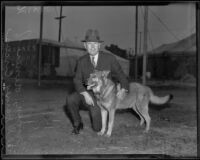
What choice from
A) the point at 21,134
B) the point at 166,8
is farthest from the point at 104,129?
the point at 166,8

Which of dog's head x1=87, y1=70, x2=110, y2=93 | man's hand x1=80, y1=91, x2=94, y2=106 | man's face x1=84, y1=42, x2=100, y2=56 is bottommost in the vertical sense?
man's hand x1=80, y1=91, x2=94, y2=106

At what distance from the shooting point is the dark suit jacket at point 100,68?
10.4ft

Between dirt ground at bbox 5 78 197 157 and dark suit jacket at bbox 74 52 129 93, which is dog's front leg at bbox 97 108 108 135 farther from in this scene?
dark suit jacket at bbox 74 52 129 93

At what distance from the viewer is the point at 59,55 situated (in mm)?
3086

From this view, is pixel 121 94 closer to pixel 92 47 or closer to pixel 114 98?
pixel 114 98

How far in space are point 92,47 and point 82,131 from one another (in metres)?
0.71

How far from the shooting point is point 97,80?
310 centimetres

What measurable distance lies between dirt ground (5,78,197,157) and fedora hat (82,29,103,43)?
0.40 m

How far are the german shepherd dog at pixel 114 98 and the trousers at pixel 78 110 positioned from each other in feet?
0.14

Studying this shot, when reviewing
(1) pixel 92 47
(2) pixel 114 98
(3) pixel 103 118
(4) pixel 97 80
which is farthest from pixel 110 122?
(1) pixel 92 47

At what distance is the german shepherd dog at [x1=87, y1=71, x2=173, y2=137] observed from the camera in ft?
10.3

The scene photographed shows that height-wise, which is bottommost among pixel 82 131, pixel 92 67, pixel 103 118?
pixel 82 131

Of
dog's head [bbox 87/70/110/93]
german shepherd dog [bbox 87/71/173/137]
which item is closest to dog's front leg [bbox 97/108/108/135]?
german shepherd dog [bbox 87/71/173/137]

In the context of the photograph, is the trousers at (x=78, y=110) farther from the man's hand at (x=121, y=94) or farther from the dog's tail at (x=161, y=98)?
the dog's tail at (x=161, y=98)
